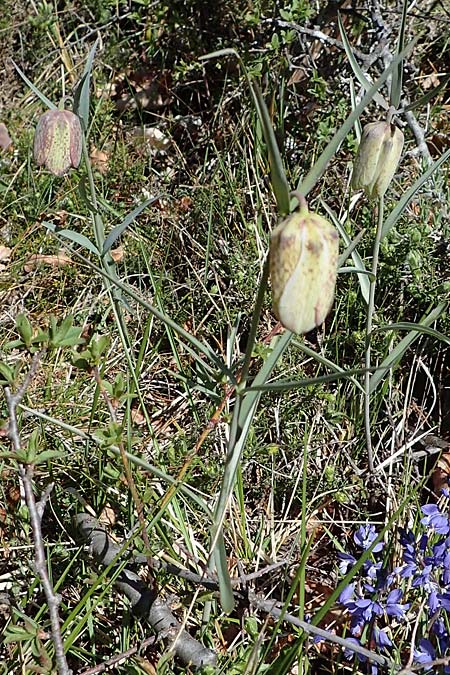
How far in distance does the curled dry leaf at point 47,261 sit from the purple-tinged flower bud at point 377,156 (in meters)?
0.93

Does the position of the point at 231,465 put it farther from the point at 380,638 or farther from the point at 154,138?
the point at 154,138

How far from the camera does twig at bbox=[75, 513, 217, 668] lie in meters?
1.12

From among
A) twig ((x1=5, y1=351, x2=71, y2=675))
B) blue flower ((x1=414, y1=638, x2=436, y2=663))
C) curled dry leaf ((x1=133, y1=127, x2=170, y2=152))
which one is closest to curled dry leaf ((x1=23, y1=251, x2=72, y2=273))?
curled dry leaf ((x1=133, y1=127, x2=170, y2=152))

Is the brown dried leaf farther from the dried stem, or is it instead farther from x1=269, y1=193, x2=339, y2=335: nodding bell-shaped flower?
x1=269, y1=193, x2=339, y2=335: nodding bell-shaped flower

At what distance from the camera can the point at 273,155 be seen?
77cm

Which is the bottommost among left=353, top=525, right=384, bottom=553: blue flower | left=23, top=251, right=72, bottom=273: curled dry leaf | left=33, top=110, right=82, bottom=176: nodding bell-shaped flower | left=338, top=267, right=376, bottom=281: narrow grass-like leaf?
left=353, top=525, right=384, bottom=553: blue flower

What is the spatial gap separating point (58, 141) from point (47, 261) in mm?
744

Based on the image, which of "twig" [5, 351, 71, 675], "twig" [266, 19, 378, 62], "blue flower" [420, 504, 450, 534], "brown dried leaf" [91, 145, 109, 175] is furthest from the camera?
"brown dried leaf" [91, 145, 109, 175]

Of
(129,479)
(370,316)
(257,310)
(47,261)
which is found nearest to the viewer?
(257,310)

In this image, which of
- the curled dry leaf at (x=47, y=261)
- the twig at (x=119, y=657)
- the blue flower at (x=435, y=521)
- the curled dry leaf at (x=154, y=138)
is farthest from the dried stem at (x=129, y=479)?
the curled dry leaf at (x=154, y=138)

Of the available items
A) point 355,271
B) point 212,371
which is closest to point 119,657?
point 212,371

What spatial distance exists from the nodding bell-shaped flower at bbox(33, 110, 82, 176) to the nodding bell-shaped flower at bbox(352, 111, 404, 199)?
1.39 ft

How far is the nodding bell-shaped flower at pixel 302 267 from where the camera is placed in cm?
78

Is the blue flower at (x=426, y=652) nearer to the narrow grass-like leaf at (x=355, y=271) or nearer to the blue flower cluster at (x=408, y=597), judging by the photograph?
the blue flower cluster at (x=408, y=597)
